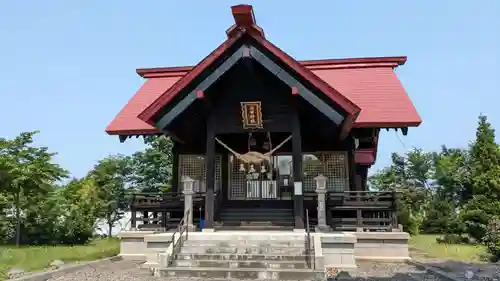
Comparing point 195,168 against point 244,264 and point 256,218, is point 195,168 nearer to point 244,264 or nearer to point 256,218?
point 256,218

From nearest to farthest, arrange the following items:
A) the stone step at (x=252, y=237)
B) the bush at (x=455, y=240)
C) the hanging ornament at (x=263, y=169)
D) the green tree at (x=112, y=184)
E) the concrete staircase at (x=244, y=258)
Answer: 1. the concrete staircase at (x=244, y=258)
2. the stone step at (x=252, y=237)
3. the hanging ornament at (x=263, y=169)
4. the bush at (x=455, y=240)
5. the green tree at (x=112, y=184)

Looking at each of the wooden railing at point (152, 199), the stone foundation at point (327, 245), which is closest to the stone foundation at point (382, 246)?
the stone foundation at point (327, 245)

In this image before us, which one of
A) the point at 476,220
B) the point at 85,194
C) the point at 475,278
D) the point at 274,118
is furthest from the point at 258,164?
the point at 85,194

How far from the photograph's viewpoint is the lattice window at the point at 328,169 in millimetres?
14406

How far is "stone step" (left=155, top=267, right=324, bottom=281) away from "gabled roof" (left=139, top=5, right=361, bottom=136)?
477 centimetres

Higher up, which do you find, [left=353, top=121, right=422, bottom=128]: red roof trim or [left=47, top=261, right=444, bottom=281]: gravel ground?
[left=353, top=121, right=422, bottom=128]: red roof trim

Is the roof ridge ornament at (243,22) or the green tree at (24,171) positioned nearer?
the roof ridge ornament at (243,22)

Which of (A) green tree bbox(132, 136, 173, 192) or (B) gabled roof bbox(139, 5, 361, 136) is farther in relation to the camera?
(A) green tree bbox(132, 136, 173, 192)

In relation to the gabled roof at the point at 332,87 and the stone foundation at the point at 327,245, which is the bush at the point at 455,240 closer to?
the gabled roof at the point at 332,87

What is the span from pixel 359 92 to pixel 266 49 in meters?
5.20

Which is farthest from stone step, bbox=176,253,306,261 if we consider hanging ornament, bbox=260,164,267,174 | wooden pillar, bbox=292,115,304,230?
hanging ornament, bbox=260,164,267,174

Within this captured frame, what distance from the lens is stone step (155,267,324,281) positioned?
861cm

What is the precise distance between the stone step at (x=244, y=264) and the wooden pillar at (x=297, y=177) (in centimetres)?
260

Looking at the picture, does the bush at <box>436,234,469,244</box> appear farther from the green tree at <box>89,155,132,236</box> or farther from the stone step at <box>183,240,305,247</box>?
the green tree at <box>89,155,132,236</box>
